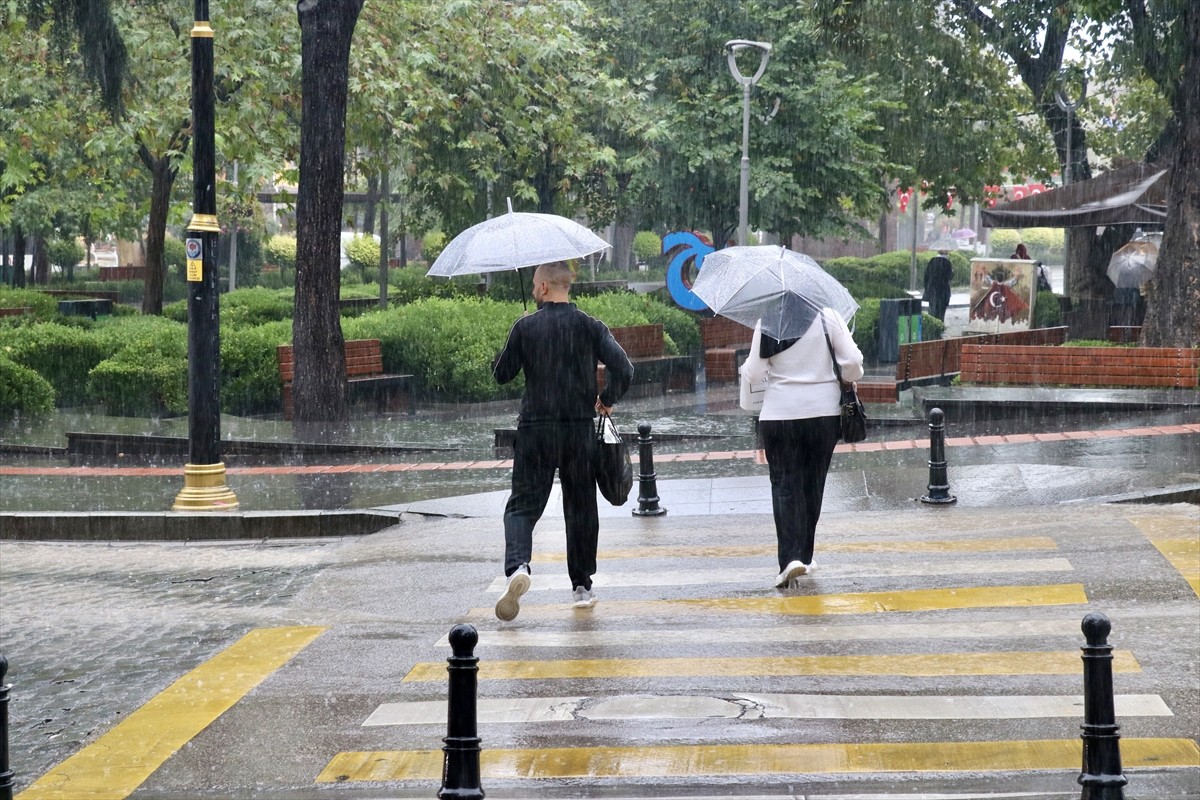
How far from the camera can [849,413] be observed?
9.05 meters

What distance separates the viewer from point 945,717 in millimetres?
6629

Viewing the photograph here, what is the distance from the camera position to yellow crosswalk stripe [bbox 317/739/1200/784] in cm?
597

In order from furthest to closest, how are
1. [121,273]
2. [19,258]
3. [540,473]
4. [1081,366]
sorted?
1. [121,273]
2. [19,258]
3. [1081,366]
4. [540,473]

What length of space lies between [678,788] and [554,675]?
185 centimetres

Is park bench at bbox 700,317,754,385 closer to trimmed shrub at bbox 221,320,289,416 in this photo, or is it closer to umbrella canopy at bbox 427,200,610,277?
trimmed shrub at bbox 221,320,289,416

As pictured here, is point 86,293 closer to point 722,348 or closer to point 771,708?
point 722,348

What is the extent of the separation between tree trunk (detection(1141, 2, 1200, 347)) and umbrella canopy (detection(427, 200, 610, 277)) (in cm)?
1309

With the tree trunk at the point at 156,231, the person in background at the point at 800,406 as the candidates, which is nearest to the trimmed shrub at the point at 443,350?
the tree trunk at the point at 156,231

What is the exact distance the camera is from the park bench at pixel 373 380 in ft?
70.8

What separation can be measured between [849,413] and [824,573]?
1.26m

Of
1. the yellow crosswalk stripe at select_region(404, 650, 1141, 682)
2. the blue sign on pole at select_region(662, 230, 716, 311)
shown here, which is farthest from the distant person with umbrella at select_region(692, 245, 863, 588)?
the blue sign on pole at select_region(662, 230, 716, 311)

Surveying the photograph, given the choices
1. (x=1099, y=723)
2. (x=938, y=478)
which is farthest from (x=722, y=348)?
(x=1099, y=723)

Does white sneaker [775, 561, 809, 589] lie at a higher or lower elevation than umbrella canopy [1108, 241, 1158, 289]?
lower

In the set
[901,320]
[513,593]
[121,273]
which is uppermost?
[121,273]
